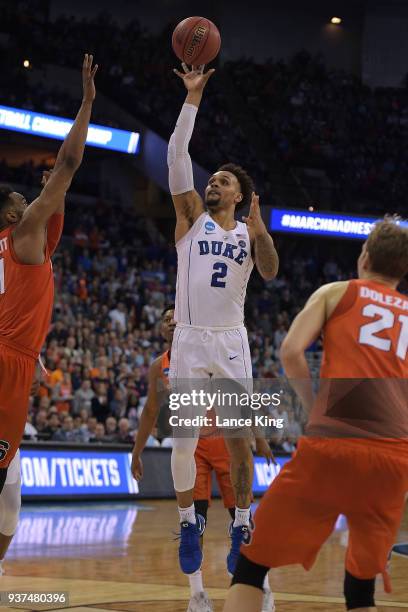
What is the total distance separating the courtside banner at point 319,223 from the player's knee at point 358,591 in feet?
70.4

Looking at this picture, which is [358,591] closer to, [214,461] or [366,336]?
[366,336]

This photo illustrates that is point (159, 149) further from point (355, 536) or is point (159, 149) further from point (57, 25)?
point (355, 536)

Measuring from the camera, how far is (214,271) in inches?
257

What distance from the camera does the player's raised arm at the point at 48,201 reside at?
5.43m

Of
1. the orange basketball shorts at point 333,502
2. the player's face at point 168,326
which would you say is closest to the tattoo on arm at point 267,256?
the player's face at point 168,326

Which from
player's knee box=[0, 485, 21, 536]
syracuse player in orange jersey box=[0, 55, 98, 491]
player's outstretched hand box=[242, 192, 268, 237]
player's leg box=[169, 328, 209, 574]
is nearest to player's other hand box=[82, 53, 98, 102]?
syracuse player in orange jersey box=[0, 55, 98, 491]

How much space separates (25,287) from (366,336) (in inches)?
87.0

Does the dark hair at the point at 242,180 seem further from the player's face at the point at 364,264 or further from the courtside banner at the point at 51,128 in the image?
the courtside banner at the point at 51,128

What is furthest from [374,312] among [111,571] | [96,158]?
[96,158]

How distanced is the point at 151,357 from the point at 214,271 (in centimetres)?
1290

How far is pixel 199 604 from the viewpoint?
6074 mm

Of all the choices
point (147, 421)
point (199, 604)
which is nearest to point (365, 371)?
point (199, 604)

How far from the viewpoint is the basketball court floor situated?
6.64 m

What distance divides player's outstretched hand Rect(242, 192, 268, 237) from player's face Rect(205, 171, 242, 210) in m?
0.45
